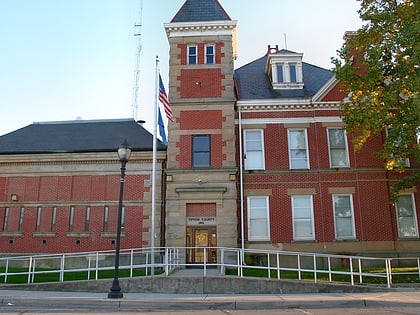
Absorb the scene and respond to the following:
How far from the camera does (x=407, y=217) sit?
69.6 ft

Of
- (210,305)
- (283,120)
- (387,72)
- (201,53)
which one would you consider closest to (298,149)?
(283,120)

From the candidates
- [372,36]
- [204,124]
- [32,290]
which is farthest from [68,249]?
[372,36]

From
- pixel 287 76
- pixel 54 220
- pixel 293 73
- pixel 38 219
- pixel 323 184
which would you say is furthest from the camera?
pixel 293 73

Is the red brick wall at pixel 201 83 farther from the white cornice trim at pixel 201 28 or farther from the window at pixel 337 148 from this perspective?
the window at pixel 337 148

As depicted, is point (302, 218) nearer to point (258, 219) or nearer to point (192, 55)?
point (258, 219)

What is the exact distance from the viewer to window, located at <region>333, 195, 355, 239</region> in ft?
69.0

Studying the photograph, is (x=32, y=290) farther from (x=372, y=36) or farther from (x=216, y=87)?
(x=372, y=36)

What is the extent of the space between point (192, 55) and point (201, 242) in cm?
1116

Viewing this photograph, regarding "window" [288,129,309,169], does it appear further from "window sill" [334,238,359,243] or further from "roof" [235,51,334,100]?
"window sill" [334,238,359,243]

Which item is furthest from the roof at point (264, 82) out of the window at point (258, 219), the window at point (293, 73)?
the window at point (258, 219)

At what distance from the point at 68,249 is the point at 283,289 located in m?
13.6

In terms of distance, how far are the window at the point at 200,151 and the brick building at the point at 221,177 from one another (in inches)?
2.4

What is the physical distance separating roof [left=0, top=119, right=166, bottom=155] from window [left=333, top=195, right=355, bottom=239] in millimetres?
10750

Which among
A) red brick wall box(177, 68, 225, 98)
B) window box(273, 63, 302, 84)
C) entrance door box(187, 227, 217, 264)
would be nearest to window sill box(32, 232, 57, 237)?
entrance door box(187, 227, 217, 264)
